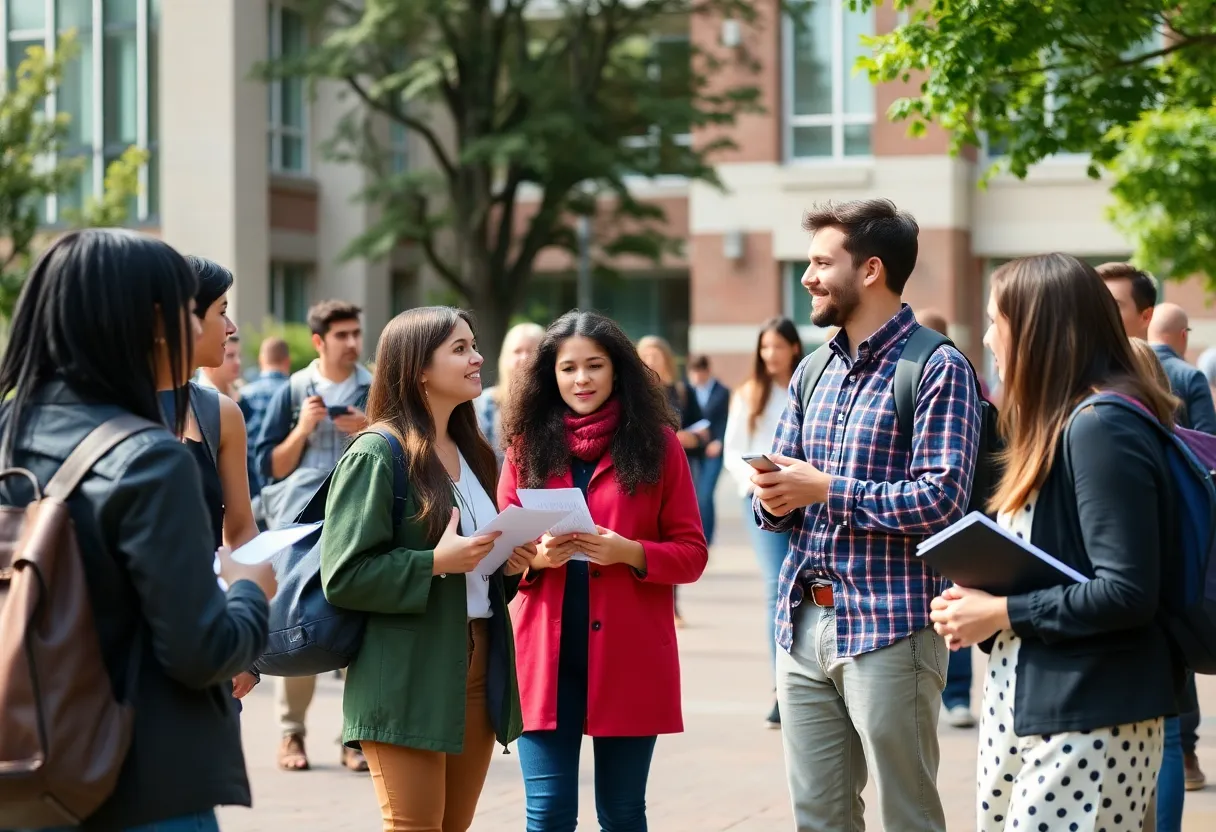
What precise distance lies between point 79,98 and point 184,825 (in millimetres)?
27729

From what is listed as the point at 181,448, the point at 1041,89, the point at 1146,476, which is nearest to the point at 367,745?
the point at 181,448

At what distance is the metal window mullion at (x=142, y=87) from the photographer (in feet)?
92.3

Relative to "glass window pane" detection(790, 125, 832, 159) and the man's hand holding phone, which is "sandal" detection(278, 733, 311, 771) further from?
"glass window pane" detection(790, 125, 832, 159)

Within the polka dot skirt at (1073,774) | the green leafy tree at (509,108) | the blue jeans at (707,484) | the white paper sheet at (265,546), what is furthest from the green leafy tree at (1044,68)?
the green leafy tree at (509,108)

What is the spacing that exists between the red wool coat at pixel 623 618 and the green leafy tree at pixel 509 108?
20.5 meters

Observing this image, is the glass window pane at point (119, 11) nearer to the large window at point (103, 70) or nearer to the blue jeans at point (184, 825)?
the large window at point (103, 70)

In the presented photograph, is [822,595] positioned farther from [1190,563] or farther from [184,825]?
[184,825]

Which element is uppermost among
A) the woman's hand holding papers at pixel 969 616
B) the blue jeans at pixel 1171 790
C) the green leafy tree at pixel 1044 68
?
the green leafy tree at pixel 1044 68

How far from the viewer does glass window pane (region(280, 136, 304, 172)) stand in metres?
30.2

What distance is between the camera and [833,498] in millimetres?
4387

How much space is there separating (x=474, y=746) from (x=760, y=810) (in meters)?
2.64

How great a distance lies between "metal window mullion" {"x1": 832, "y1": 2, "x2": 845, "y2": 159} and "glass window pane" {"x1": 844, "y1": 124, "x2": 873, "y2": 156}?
0.09 meters

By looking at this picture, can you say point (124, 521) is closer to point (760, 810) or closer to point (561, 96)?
point (760, 810)

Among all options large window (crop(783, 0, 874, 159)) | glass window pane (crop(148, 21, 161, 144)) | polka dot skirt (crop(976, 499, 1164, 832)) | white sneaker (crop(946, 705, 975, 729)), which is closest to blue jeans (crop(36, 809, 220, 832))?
polka dot skirt (crop(976, 499, 1164, 832))
